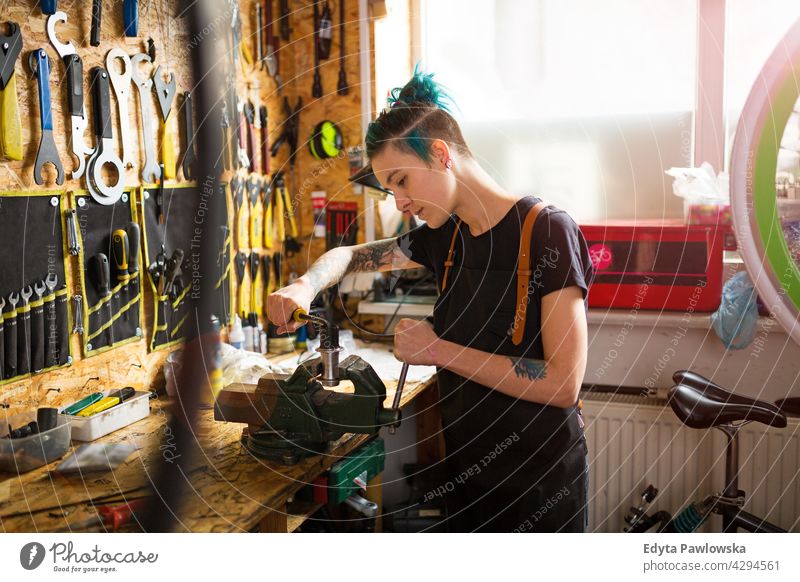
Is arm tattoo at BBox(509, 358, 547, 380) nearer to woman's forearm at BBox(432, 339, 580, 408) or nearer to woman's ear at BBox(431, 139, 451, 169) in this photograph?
woman's forearm at BBox(432, 339, 580, 408)

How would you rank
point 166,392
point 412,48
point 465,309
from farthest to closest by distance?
point 412,48 → point 166,392 → point 465,309

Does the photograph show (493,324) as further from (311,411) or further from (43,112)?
(43,112)

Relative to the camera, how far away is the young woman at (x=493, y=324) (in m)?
1.25

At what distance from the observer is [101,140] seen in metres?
1.55

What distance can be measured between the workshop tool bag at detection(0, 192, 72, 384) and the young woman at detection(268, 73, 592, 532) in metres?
0.49

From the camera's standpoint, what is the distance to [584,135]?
2.04 metres

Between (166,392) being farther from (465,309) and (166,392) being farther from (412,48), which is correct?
(412,48)

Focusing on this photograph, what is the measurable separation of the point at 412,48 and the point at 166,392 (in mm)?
1290

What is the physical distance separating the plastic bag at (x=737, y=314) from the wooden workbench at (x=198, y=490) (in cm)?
111

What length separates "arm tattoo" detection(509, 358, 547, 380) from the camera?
1.29 meters

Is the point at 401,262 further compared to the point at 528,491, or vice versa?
the point at 401,262
